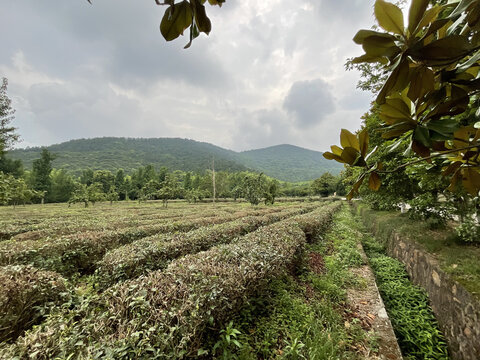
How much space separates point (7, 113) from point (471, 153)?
2496 cm

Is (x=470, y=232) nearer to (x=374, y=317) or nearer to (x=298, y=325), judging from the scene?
(x=374, y=317)

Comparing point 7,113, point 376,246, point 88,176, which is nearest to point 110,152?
point 88,176

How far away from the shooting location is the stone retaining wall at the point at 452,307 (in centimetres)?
236

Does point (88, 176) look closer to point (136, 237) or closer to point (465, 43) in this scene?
point (136, 237)

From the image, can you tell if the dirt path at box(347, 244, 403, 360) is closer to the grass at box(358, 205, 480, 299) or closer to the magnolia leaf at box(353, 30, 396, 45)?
the grass at box(358, 205, 480, 299)

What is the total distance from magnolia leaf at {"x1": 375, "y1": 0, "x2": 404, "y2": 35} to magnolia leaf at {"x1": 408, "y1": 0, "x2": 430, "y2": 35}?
0.14 ft

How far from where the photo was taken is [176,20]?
66 cm

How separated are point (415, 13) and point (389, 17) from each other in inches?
2.7

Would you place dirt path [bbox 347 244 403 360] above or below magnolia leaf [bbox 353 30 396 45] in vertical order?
below

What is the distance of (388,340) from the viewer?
2.49 meters

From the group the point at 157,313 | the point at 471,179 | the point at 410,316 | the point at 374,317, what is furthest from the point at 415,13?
the point at 410,316

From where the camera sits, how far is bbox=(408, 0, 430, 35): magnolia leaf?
1.75ft

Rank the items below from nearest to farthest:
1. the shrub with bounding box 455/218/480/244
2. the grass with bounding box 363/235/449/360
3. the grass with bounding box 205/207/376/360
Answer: the grass with bounding box 205/207/376/360
the grass with bounding box 363/235/449/360
the shrub with bounding box 455/218/480/244

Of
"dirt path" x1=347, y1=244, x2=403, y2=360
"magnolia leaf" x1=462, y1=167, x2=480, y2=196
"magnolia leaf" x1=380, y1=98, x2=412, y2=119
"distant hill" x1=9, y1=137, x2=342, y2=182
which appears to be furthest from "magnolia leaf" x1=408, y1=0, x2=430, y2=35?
"distant hill" x1=9, y1=137, x2=342, y2=182
